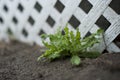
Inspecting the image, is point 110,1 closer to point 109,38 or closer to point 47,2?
point 109,38

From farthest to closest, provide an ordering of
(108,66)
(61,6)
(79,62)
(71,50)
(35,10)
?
(35,10) < (61,6) < (71,50) < (79,62) < (108,66)

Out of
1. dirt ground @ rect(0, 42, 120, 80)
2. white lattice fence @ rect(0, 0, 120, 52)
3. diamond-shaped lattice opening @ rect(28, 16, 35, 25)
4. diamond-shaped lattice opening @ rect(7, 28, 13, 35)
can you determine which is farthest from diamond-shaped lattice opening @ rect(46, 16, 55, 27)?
diamond-shaped lattice opening @ rect(7, 28, 13, 35)

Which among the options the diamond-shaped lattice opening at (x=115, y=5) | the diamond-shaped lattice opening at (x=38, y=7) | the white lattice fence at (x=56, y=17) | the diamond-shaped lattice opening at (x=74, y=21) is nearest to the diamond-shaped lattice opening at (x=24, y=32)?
the white lattice fence at (x=56, y=17)

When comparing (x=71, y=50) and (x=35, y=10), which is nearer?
(x=71, y=50)

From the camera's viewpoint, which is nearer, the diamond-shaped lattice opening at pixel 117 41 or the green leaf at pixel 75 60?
the green leaf at pixel 75 60

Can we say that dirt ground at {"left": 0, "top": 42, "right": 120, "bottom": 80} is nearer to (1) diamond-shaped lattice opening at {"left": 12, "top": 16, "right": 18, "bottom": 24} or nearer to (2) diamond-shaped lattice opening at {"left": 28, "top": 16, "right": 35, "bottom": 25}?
(2) diamond-shaped lattice opening at {"left": 28, "top": 16, "right": 35, "bottom": 25}

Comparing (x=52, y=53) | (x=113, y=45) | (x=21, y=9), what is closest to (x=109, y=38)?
(x=113, y=45)

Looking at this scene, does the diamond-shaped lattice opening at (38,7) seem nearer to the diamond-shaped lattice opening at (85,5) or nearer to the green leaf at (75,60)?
the diamond-shaped lattice opening at (85,5)

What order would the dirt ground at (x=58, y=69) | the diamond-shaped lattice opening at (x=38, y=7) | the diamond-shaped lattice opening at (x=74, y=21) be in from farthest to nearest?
1. the diamond-shaped lattice opening at (x=38, y=7)
2. the diamond-shaped lattice opening at (x=74, y=21)
3. the dirt ground at (x=58, y=69)
